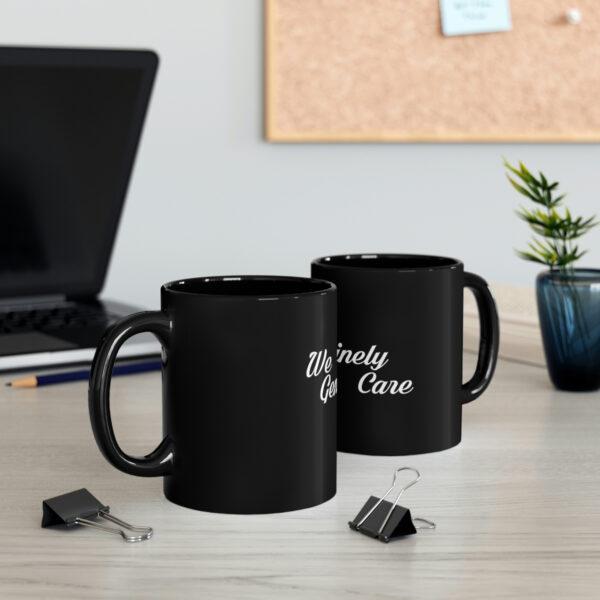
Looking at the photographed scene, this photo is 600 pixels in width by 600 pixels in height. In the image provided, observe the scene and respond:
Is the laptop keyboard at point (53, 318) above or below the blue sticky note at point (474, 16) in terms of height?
below

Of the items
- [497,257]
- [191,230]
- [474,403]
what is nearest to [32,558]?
[474,403]

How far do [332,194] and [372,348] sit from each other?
→ 1.51 m

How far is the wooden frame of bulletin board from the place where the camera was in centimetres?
194

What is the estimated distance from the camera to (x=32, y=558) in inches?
16.2

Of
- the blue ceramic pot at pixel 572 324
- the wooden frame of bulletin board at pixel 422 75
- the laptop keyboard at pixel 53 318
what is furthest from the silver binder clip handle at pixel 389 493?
the wooden frame of bulletin board at pixel 422 75

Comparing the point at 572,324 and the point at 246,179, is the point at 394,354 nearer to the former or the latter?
the point at 572,324

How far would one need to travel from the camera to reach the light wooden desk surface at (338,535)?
38 cm

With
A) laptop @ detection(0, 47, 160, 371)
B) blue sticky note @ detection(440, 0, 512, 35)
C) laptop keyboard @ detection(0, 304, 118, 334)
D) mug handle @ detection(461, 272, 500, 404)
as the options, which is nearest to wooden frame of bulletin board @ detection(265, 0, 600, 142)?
blue sticky note @ detection(440, 0, 512, 35)

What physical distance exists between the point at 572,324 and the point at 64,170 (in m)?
0.61

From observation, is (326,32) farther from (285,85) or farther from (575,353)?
(575,353)

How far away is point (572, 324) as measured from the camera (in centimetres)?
74

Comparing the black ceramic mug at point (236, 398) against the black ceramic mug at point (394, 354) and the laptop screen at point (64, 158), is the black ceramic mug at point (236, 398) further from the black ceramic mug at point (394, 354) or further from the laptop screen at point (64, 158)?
the laptop screen at point (64, 158)

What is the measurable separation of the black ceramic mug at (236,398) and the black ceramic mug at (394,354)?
8cm

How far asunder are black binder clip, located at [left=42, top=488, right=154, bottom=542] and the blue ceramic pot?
418 millimetres
